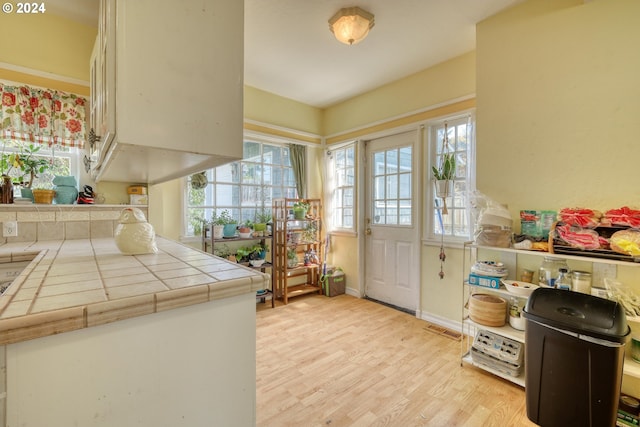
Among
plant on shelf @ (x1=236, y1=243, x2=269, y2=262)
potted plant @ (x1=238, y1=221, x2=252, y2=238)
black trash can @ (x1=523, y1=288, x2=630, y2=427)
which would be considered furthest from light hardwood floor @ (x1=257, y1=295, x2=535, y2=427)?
potted plant @ (x1=238, y1=221, x2=252, y2=238)

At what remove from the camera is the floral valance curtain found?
195cm

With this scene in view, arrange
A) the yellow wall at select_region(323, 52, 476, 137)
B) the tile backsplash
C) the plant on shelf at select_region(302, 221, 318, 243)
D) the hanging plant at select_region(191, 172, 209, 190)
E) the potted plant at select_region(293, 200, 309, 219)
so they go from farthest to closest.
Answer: the plant on shelf at select_region(302, 221, 318, 243) < the potted plant at select_region(293, 200, 309, 219) < the hanging plant at select_region(191, 172, 209, 190) < the yellow wall at select_region(323, 52, 476, 137) < the tile backsplash

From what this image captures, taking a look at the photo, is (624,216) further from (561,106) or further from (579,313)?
(561,106)

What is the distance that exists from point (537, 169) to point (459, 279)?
1.22m

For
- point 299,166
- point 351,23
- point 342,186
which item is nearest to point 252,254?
point 299,166

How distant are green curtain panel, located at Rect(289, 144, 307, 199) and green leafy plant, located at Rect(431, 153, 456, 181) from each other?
1790mm

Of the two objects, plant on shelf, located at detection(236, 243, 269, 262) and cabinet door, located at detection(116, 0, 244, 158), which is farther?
plant on shelf, located at detection(236, 243, 269, 262)

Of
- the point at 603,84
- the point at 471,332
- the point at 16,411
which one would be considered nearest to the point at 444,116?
the point at 603,84

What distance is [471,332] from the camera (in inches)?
99.3

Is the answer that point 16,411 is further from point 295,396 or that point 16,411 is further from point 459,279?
point 459,279

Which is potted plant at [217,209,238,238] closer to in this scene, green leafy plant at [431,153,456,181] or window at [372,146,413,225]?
window at [372,146,413,225]

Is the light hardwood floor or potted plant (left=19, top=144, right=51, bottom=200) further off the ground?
potted plant (left=19, top=144, right=51, bottom=200)

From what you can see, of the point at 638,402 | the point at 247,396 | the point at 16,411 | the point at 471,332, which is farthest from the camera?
the point at 471,332

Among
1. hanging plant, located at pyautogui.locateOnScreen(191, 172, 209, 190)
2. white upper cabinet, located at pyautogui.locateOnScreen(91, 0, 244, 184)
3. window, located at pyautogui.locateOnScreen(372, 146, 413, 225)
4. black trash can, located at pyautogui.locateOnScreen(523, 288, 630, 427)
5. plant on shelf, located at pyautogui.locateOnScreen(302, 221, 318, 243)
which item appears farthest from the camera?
plant on shelf, located at pyautogui.locateOnScreen(302, 221, 318, 243)
